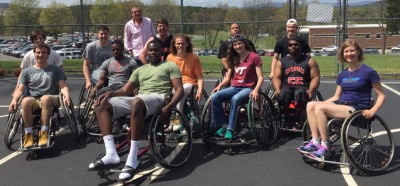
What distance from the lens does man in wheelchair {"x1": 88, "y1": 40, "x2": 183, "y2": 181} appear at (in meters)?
3.94

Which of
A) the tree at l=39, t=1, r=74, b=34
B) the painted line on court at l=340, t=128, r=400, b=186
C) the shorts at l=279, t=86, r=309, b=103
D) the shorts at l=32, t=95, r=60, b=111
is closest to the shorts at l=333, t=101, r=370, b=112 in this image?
the painted line on court at l=340, t=128, r=400, b=186

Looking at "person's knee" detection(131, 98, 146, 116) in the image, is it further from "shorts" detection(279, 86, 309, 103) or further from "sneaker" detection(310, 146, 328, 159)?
"shorts" detection(279, 86, 309, 103)

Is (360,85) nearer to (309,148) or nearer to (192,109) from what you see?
(309,148)

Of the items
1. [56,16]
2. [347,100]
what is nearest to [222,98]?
[347,100]

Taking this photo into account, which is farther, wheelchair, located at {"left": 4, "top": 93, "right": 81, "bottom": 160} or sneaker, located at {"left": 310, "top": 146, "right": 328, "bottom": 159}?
wheelchair, located at {"left": 4, "top": 93, "right": 81, "bottom": 160}

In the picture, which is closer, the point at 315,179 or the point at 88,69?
the point at 315,179

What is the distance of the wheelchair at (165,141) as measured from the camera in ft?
13.2

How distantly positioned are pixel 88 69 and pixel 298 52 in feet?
9.79

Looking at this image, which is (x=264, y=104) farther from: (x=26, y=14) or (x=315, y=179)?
(x=26, y=14)

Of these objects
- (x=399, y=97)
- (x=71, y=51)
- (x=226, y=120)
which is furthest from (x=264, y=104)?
(x=71, y=51)

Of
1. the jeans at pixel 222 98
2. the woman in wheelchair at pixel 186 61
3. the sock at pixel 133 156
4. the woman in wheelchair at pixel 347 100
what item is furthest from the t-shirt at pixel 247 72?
the sock at pixel 133 156

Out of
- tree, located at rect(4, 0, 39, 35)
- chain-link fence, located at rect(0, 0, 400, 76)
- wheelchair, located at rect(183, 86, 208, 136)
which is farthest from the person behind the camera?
tree, located at rect(4, 0, 39, 35)

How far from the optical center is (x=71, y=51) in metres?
23.6

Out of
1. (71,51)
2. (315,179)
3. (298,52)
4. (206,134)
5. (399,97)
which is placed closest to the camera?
(315,179)
